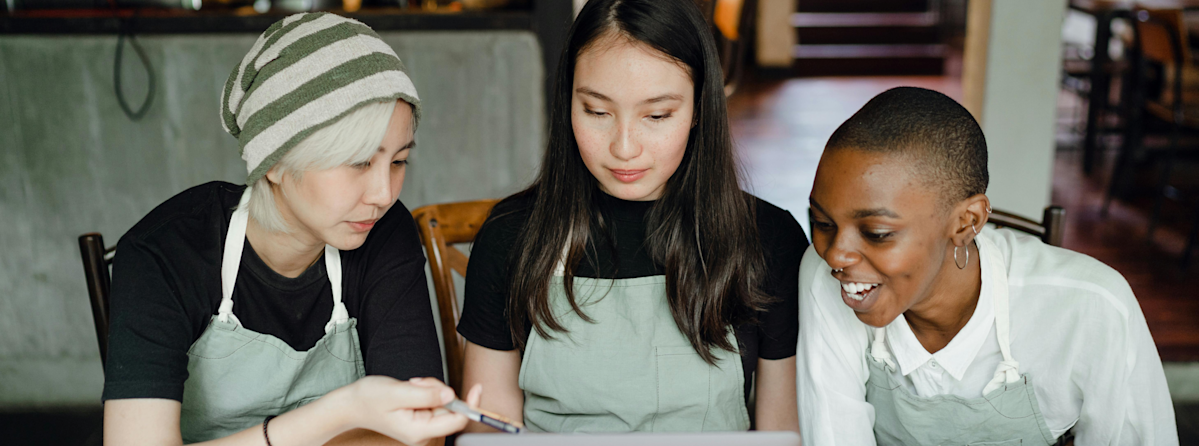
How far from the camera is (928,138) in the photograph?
119 cm

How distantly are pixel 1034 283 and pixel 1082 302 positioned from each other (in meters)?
0.07

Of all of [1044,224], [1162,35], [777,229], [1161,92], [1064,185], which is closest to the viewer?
[777,229]

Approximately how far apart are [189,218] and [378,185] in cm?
35

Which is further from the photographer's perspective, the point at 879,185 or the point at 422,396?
the point at 879,185

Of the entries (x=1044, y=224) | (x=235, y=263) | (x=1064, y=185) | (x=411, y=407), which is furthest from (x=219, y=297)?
(x=1064, y=185)

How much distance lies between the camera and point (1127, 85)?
14.4 ft

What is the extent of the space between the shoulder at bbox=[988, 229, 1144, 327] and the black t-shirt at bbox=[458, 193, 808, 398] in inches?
13.4

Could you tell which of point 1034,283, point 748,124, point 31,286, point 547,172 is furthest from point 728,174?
point 748,124

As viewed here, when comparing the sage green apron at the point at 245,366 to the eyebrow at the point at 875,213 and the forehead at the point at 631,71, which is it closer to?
the forehead at the point at 631,71

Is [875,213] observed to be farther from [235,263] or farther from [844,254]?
[235,263]

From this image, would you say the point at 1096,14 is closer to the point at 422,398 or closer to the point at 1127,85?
the point at 1127,85

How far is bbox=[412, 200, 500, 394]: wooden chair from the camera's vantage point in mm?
1748

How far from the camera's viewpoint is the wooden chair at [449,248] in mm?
1748

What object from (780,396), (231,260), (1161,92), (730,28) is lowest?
(780,396)
